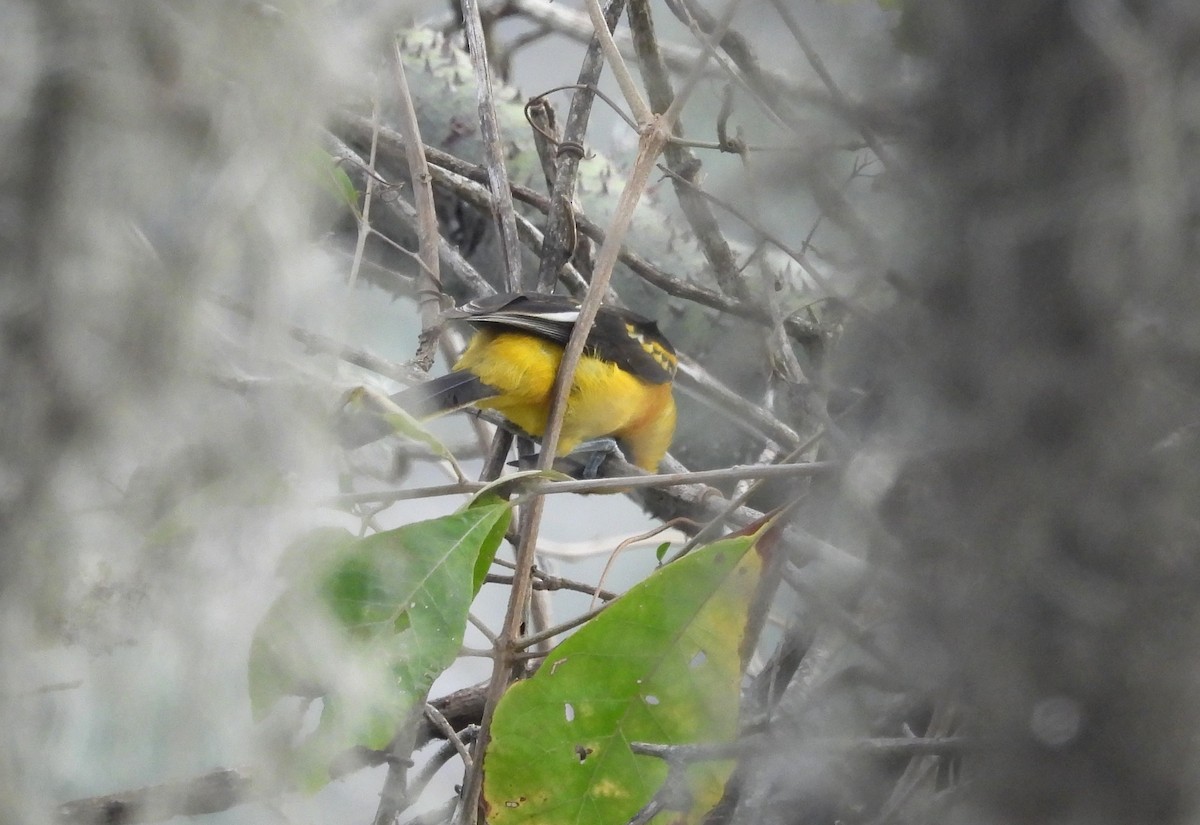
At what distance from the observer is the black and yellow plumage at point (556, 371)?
177 centimetres

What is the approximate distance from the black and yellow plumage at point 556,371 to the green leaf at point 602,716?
768 millimetres

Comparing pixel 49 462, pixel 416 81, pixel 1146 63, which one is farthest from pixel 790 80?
pixel 416 81

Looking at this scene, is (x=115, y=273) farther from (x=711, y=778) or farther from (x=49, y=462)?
(x=711, y=778)

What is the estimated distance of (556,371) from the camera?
2.12 m

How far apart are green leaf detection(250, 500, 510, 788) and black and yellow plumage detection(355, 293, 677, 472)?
2.33 ft

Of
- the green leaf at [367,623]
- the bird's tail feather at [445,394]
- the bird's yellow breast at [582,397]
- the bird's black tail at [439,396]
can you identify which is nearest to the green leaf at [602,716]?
the green leaf at [367,623]

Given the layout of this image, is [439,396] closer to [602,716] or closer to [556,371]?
[556,371]

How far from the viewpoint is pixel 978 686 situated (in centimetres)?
34

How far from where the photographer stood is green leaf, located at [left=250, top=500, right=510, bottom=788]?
0.38 meters

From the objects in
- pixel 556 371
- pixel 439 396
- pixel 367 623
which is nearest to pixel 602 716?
pixel 367 623

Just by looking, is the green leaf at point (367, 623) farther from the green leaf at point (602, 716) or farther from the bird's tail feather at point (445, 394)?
the bird's tail feather at point (445, 394)

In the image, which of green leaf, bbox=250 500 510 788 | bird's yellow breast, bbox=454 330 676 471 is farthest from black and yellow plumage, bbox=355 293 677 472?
green leaf, bbox=250 500 510 788

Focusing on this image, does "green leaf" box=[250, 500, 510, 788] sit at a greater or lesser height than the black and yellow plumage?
greater

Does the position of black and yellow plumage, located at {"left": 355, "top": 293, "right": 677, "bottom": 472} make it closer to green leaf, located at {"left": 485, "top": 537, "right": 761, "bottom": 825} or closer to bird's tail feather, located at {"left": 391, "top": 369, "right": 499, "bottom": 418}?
bird's tail feather, located at {"left": 391, "top": 369, "right": 499, "bottom": 418}
